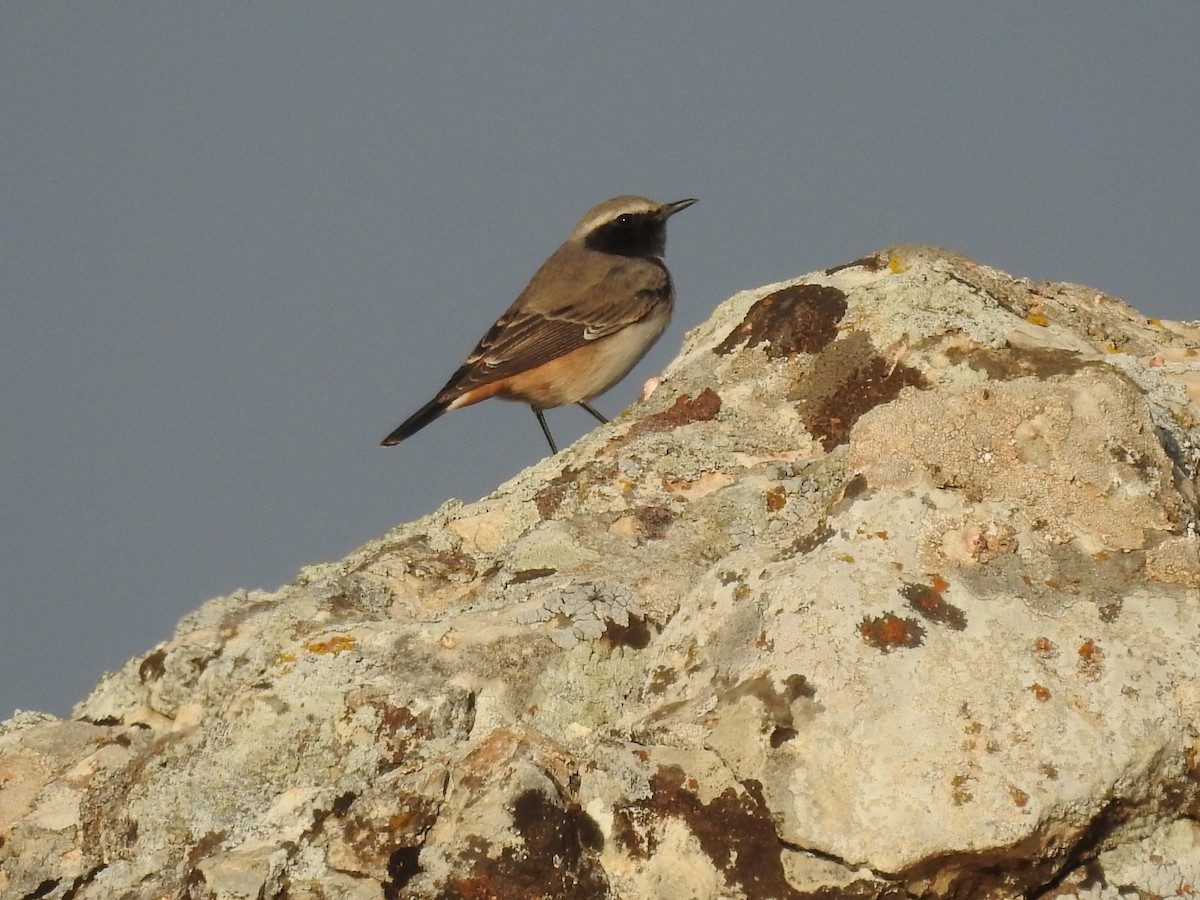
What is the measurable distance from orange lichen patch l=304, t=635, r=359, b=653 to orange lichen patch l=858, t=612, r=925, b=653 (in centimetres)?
153

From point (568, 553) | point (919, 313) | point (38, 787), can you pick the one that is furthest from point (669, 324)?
point (38, 787)

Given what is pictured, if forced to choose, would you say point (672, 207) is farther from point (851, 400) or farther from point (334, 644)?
point (334, 644)

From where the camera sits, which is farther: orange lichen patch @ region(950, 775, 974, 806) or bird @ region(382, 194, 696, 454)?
bird @ region(382, 194, 696, 454)

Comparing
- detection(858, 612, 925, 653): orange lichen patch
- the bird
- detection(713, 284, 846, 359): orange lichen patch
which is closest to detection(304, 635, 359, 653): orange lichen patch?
detection(858, 612, 925, 653): orange lichen patch

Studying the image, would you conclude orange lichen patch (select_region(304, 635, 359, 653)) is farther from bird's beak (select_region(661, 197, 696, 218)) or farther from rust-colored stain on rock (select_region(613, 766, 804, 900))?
bird's beak (select_region(661, 197, 696, 218))

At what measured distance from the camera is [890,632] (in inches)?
129

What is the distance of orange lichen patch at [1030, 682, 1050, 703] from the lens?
10.3 feet

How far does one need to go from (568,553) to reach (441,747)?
109 centimetres

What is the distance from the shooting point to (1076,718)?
122 inches

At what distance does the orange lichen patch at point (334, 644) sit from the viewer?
4.03 metres

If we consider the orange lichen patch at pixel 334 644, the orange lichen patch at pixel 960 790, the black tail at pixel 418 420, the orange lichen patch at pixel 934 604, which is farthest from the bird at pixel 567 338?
the orange lichen patch at pixel 960 790

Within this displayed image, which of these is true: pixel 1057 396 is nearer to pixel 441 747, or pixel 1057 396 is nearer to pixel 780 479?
pixel 780 479

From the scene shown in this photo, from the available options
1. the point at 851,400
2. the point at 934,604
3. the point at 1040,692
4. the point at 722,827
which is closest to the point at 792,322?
the point at 851,400

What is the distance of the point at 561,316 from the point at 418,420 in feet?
4.57
